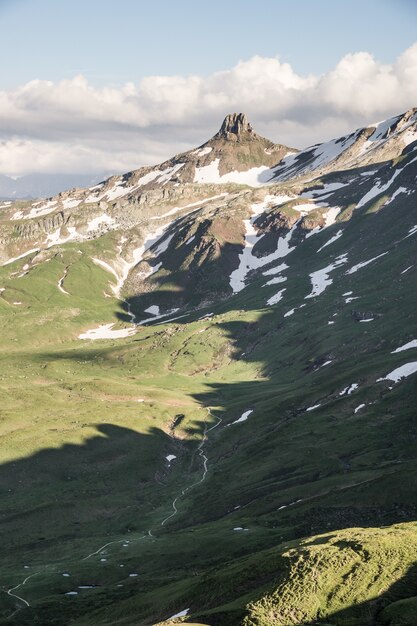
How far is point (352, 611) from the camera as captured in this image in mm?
55344

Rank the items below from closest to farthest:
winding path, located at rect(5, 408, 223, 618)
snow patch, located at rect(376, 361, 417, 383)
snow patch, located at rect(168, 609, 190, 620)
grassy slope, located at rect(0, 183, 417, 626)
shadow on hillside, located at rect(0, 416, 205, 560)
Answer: snow patch, located at rect(168, 609, 190, 620) < grassy slope, located at rect(0, 183, 417, 626) < winding path, located at rect(5, 408, 223, 618) < shadow on hillside, located at rect(0, 416, 205, 560) < snow patch, located at rect(376, 361, 417, 383)

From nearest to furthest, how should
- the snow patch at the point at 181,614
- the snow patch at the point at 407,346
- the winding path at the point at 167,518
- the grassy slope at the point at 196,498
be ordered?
1. the snow patch at the point at 181,614
2. the grassy slope at the point at 196,498
3. the winding path at the point at 167,518
4. the snow patch at the point at 407,346

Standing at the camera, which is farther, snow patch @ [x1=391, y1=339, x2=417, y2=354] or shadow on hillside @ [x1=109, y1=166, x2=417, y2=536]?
snow patch @ [x1=391, y1=339, x2=417, y2=354]

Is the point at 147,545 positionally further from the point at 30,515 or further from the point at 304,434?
the point at 304,434

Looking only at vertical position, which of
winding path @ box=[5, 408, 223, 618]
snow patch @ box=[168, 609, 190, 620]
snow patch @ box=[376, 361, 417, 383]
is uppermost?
snow patch @ box=[168, 609, 190, 620]

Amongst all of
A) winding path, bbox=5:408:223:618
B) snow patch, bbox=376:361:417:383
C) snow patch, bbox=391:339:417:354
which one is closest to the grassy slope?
winding path, bbox=5:408:223:618

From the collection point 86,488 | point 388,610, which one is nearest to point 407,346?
point 86,488

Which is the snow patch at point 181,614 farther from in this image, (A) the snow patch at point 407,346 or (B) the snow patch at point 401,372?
(A) the snow patch at point 407,346

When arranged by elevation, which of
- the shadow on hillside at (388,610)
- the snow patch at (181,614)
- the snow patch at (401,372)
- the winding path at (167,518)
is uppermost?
the shadow on hillside at (388,610)

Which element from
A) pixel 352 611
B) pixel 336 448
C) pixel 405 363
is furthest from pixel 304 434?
pixel 352 611

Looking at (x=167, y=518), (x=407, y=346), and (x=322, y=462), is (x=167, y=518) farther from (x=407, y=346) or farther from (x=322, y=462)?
(x=407, y=346)

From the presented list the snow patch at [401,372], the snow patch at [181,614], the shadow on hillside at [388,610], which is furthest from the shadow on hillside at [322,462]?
the shadow on hillside at [388,610]

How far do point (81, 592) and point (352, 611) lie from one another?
54.8m

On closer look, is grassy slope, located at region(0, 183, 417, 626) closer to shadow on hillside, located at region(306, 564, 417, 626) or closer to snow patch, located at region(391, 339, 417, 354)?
shadow on hillside, located at region(306, 564, 417, 626)
